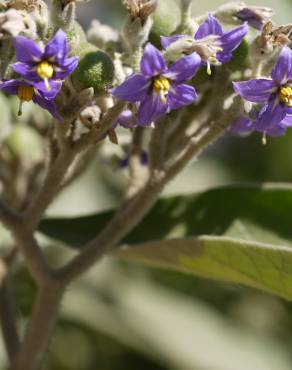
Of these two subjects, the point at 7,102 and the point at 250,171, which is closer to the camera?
the point at 7,102

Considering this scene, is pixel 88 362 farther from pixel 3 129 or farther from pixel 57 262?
pixel 3 129

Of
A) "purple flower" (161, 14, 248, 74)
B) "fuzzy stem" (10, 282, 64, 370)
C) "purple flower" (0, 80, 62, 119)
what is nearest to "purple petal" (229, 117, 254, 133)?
"purple flower" (161, 14, 248, 74)

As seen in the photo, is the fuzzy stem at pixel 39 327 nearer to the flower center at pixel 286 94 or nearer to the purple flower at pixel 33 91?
the purple flower at pixel 33 91

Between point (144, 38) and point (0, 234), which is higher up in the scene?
point (144, 38)

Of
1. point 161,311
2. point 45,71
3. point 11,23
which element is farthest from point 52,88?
point 161,311

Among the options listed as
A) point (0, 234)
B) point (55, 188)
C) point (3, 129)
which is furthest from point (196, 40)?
point (0, 234)

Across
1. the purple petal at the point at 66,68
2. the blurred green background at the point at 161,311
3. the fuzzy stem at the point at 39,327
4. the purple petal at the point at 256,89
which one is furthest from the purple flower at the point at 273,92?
the blurred green background at the point at 161,311

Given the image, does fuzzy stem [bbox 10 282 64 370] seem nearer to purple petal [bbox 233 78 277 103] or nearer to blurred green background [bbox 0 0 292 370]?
purple petal [bbox 233 78 277 103]
